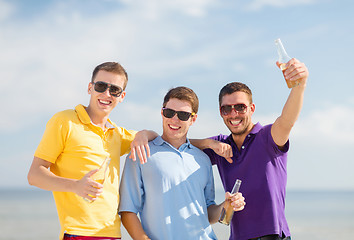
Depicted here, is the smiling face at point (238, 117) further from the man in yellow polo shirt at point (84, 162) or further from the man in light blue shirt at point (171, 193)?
the man in yellow polo shirt at point (84, 162)

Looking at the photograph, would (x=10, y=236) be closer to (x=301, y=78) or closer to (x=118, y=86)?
(x=118, y=86)

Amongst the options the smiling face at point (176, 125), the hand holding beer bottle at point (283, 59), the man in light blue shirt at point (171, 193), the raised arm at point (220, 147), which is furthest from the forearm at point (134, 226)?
the hand holding beer bottle at point (283, 59)

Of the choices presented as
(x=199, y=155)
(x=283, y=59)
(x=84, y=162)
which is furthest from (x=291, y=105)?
(x=84, y=162)

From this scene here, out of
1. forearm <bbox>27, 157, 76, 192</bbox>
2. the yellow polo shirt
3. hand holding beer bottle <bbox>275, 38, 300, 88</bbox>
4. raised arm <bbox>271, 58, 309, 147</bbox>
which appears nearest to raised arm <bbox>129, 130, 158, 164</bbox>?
the yellow polo shirt

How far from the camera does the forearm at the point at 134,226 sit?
419cm

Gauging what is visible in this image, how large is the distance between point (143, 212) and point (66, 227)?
86cm

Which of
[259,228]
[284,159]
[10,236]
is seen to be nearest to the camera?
[259,228]

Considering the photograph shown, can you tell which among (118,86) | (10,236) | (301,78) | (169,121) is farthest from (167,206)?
(10,236)

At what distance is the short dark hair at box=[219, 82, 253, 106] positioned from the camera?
511 centimetres

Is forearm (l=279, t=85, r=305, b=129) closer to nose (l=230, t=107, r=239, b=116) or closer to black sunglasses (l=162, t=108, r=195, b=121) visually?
nose (l=230, t=107, r=239, b=116)

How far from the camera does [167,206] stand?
4.30 metres

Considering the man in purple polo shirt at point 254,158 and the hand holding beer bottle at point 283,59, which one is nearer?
the hand holding beer bottle at point 283,59

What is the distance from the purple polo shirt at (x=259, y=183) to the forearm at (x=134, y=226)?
1241 mm

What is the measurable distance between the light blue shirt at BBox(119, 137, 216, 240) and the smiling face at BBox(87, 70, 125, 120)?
0.64 m
